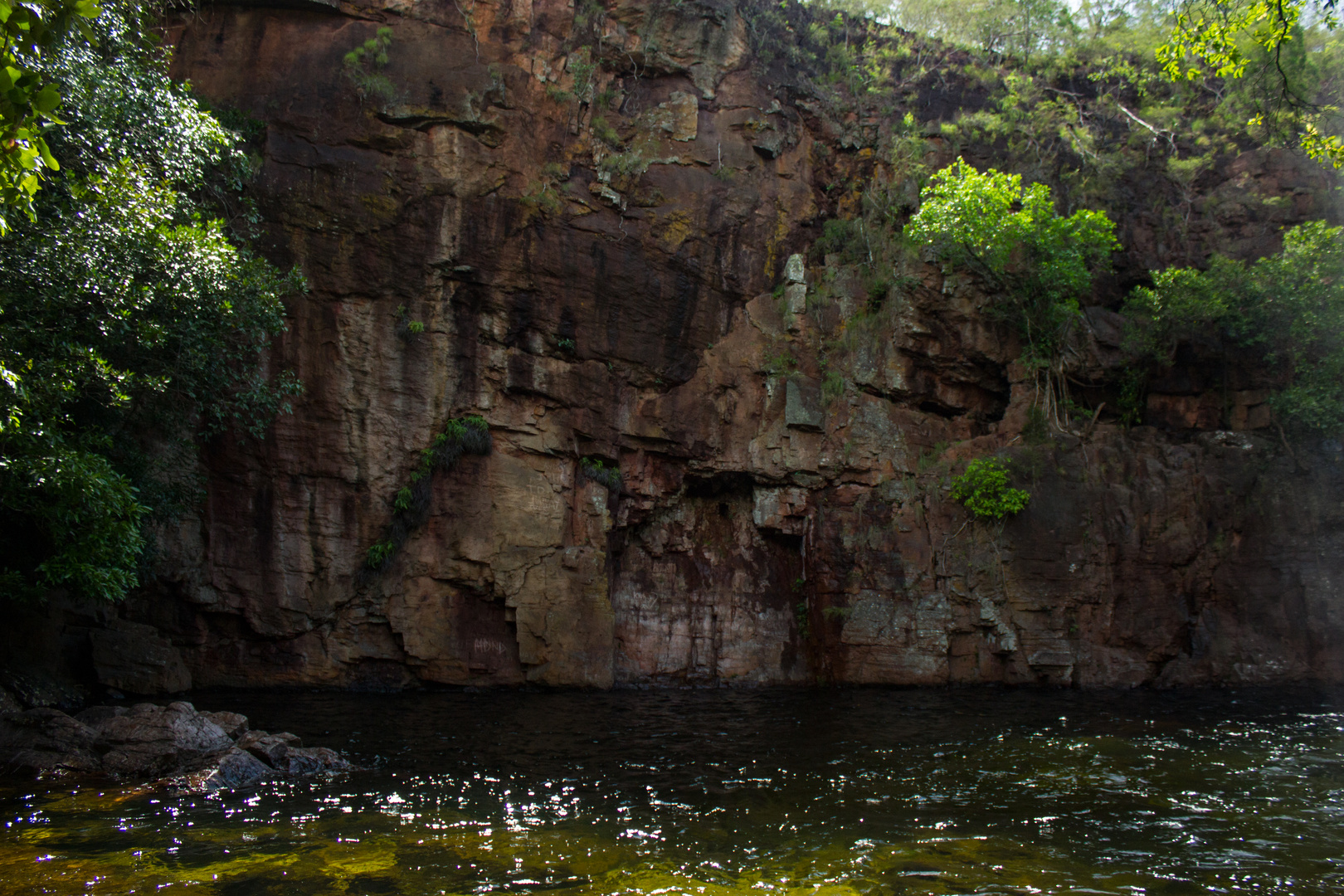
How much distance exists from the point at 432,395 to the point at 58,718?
8959 millimetres

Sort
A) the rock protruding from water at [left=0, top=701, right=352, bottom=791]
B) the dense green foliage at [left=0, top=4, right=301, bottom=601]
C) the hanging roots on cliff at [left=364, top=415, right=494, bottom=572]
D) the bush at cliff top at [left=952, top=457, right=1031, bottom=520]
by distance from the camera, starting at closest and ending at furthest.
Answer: the rock protruding from water at [left=0, top=701, right=352, bottom=791]
the dense green foliage at [left=0, top=4, right=301, bottom=601]
the hanging roots on cliff at [left=364, top=415, right=494, bottom=572]
the bush at cliff top at [left=952, top=457, right=1031, bottom=520]

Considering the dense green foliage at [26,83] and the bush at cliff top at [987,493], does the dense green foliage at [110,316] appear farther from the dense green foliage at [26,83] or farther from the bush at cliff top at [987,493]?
the bush at cliff top at [987,493]

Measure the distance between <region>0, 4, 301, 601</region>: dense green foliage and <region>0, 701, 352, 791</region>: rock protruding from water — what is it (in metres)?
1.74

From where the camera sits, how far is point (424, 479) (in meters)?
16.9

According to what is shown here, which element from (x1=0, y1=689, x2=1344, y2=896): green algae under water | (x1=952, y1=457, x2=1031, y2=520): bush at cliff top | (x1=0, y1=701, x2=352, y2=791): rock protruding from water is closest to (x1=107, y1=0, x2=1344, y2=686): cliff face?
(x1=952, y1=457, x2=1031, y2=520): bush at cliff top

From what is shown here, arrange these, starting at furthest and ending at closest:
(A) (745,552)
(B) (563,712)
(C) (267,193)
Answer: (A) (745,552), (C) (267,193), (B) (563,712)

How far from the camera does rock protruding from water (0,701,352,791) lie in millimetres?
9086

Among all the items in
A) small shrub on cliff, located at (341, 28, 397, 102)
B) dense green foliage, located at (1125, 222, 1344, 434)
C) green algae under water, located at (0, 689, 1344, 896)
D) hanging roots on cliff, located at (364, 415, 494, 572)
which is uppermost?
small shrub on cliff, located at (341, 28, 397, 102)

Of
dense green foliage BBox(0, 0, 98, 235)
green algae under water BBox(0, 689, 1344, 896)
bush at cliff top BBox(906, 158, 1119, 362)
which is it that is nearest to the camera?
dense green foliage BBox(0, 0, 98, 235)

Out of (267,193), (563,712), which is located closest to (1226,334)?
(563,712)

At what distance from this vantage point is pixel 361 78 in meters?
18.0

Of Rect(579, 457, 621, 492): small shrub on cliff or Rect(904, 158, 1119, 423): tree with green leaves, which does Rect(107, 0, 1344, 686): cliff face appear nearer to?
Rect(579, 457, 621, 492): small shrub on cliff

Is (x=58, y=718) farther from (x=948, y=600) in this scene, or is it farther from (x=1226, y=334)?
(x=1226, y=334)

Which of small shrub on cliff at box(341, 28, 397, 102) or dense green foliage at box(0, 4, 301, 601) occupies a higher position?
small shrub on cliff at box(341, 28, 397, 102)
